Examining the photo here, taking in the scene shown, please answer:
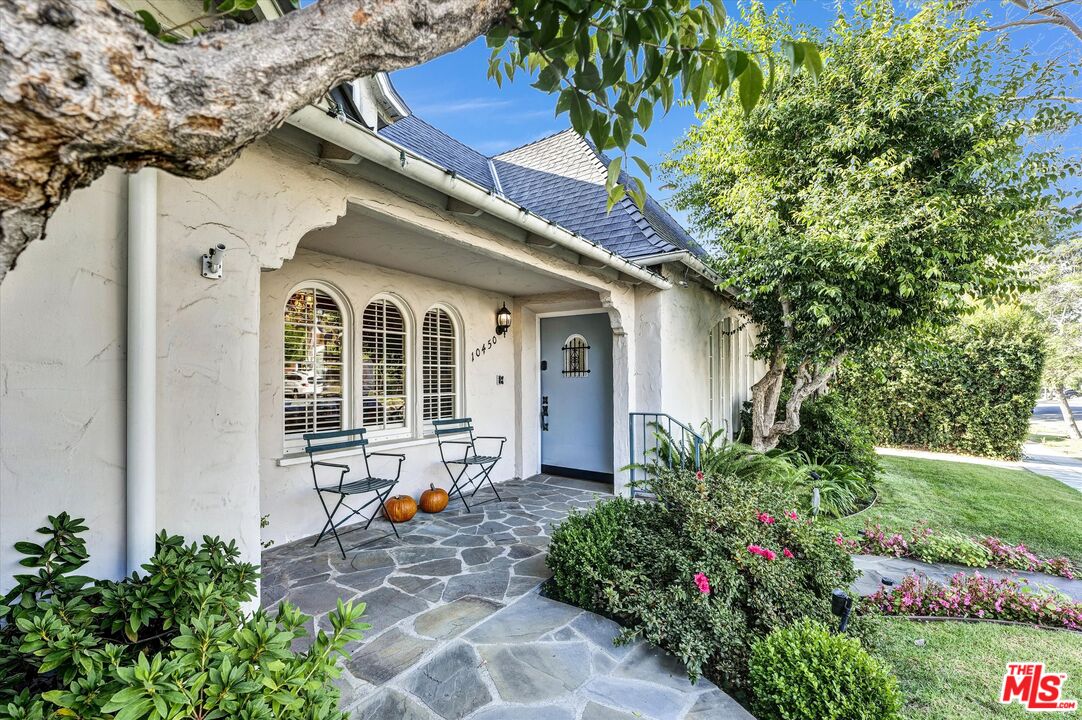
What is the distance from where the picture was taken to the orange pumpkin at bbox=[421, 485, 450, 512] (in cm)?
511

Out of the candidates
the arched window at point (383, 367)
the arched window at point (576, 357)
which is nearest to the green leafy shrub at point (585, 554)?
the arched window at point (383, 367)

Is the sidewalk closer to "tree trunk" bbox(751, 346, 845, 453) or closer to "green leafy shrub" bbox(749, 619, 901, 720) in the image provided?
"tree trunk" bbox(751, 346, 845, 453)

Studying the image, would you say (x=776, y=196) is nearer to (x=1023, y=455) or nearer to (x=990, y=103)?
(x=990, y=103)

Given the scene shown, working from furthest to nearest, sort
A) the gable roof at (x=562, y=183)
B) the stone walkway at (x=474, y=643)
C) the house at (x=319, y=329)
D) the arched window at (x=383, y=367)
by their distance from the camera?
1. the gable roof at (x=562, y=183)
2. the arched window at (x=383, y=367)
3. the stone walkway at (x=474, y=643)
4. the house at (x=319, y=329)

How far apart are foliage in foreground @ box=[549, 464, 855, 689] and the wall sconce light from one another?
3.39m

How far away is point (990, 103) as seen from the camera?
470 centimetres

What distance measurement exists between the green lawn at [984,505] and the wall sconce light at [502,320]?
15.0ft

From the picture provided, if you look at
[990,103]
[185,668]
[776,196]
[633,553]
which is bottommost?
[633,553]

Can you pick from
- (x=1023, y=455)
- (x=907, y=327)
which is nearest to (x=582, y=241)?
(x=907, y=327)

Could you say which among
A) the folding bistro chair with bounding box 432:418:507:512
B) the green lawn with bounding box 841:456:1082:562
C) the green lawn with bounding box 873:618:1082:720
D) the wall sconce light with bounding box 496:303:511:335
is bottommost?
the green lawn with bounding box 841:456:1082:562

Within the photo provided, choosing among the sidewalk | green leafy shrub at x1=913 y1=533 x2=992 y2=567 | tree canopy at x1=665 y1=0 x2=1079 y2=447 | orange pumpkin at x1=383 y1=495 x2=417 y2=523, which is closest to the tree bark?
orange pumpkin at x1=383 y1=495 x2=417 y2=523

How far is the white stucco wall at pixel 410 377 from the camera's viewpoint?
4.09 m

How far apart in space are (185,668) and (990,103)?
7.32m

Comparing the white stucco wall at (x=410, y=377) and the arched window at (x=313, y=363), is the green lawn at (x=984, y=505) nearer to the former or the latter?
the white stucco wall at (x=410, y=377)
